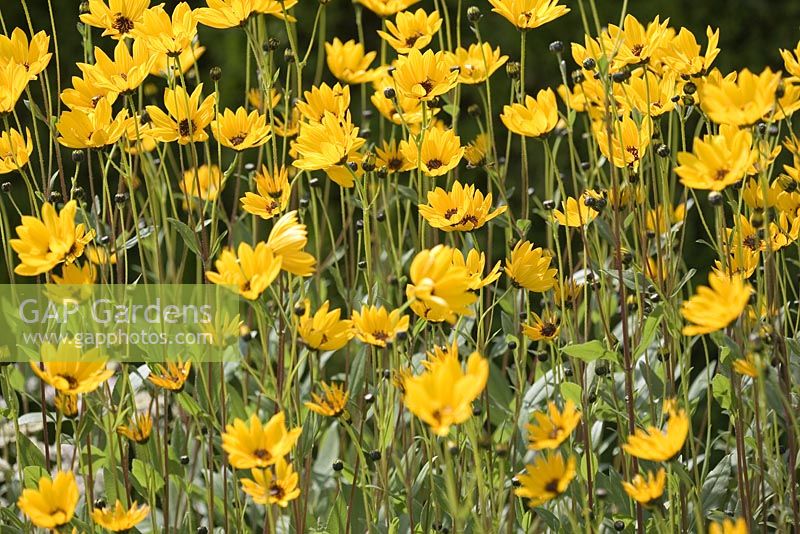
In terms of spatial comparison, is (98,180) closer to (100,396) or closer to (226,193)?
(226,193)

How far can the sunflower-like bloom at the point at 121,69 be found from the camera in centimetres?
151

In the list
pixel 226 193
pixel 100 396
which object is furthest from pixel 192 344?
pixel 226 193

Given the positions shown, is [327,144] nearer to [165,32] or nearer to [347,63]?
[165,32]

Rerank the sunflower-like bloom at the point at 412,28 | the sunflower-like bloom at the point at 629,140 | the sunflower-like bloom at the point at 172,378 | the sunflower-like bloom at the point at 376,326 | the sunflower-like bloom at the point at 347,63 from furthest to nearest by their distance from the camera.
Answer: the sunflower-like bloom at the point at 347,63 → the sunflower-like bloom at the point at 412,28 → the sunflower-like bloom at the point at 629,140 → the sunflower-like bloom at the point at 172,378 → the sunflower-like bloom at the point at 376,326

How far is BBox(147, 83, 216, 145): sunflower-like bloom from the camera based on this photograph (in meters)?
1.55

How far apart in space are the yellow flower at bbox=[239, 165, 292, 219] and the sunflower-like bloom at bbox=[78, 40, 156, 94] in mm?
215

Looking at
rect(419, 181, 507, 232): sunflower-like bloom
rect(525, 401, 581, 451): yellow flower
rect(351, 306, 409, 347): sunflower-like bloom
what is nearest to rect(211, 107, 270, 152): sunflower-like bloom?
rect(419, 181, 507, 232): sunflower-like bloom

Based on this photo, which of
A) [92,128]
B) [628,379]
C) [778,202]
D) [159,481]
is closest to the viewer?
[628,379]

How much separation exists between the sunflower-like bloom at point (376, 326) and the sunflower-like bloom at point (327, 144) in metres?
0.24

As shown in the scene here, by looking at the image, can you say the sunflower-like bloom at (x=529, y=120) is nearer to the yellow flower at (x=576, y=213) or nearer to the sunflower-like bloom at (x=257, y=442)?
the yellow flower at (x=576, y=213)

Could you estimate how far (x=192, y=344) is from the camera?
176 cm

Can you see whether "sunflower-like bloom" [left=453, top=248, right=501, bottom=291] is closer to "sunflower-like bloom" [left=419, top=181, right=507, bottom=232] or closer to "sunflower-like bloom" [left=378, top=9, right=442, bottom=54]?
"sunflower-like bloom" [left=419, top=181, right=507, bottom=232]

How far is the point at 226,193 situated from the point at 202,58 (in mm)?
451

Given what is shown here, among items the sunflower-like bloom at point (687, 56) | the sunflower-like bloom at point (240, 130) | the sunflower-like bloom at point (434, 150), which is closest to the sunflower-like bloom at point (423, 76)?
the sunflower-like bloom at point (434, 150)
